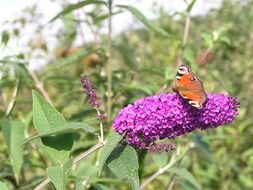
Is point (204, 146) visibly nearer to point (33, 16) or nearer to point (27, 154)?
point (27, 154)

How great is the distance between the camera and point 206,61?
3.38 meters

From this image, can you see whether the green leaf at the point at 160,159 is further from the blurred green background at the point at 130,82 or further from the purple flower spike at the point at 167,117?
the purple flower spike at the point at 167,117

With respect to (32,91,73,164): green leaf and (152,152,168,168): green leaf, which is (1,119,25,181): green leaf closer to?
(32,91,73,164): green leaf

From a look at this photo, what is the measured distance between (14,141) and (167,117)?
2.87 feet

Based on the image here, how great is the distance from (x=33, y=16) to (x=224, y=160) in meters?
2.01

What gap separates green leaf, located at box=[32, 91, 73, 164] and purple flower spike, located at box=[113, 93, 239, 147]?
0.18m

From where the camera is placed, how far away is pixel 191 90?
167cm

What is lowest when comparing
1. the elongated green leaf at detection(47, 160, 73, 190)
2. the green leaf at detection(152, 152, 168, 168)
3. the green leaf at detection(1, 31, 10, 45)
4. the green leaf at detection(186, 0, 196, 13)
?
the green leaf at detection(152, 152, 168, 168)

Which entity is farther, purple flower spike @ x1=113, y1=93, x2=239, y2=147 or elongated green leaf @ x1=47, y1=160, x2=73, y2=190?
purple flower spike @ x1=113, y1=93, x2=239, y2=147

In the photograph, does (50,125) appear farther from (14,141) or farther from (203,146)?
(203,146)

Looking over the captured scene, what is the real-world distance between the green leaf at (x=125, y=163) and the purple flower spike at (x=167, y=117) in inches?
1.9

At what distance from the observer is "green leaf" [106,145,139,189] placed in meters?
1.54

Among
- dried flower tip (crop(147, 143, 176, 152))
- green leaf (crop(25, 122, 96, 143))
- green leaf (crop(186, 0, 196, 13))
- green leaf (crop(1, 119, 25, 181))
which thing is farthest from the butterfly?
green leaf (crop(186, 0, 196, 13))

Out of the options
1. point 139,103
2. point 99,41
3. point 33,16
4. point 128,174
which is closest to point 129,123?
point 139,103
